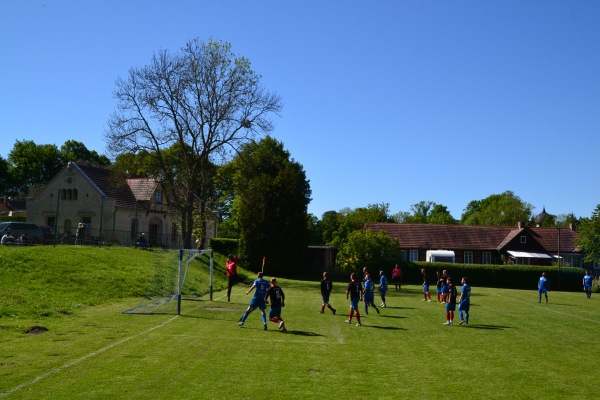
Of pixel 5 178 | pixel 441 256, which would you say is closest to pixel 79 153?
pixel 5 178

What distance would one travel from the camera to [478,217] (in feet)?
389

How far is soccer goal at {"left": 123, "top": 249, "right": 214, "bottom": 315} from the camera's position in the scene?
932 inches

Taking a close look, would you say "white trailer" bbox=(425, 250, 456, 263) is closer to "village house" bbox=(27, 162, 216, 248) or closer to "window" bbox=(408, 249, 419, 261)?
"window" bbox=(408, 249, 419, 261)

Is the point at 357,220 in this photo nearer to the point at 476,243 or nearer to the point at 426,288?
the point at 476,243

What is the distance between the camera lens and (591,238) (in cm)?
6316

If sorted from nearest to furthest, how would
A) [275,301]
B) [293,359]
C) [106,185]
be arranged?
1. [293,359]
2. [275,301]
3. [106,185]

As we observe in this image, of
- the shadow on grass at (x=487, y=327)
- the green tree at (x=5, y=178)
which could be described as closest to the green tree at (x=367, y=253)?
the shadow on grass at (x=487, y=327)

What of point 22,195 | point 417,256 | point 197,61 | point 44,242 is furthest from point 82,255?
point 22,195

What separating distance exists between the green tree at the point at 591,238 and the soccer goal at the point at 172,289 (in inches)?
1784

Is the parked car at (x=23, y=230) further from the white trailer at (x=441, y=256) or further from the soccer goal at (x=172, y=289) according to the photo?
the white trailer at (x=441, y=256)

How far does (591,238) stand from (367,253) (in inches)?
1040

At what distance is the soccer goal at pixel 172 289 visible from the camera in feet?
77.7

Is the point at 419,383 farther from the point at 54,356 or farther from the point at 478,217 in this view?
the point at 478,217

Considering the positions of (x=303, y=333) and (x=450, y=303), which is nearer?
(x=303, y=333)
